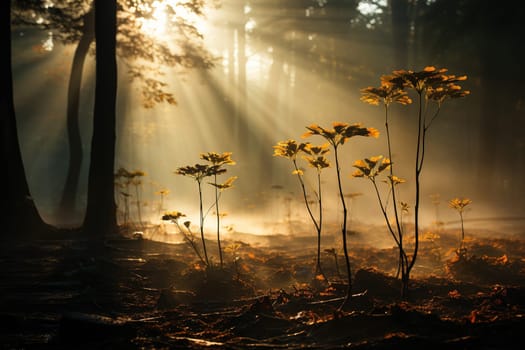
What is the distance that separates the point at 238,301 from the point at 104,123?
616 cm

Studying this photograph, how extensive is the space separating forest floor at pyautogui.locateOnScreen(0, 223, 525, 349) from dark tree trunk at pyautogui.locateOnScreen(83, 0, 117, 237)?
1000 mm

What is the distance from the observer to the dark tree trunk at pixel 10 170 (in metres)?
8.08

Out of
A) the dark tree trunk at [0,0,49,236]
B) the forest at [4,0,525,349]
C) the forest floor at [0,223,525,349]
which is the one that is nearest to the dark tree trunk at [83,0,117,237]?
the forest at [4,0,525,349]

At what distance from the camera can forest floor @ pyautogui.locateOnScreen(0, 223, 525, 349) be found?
134 inches

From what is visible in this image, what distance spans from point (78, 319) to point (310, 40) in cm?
3571

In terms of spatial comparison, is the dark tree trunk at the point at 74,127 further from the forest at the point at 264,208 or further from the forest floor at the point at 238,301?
the forest floor at the point at 238,301

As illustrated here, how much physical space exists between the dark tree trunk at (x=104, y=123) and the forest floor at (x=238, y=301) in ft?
3.28

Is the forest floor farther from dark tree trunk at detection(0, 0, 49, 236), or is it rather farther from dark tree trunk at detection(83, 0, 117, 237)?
dark tree trunk at detection(83, 0, 117, 237)

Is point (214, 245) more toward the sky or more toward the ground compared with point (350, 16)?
more toward the ground

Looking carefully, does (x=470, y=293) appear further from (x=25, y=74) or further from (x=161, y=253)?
(x=25, y=74)

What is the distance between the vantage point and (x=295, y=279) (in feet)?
21.1

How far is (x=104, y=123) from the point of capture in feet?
31.2

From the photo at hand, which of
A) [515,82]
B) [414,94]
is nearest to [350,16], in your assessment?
[414,94]

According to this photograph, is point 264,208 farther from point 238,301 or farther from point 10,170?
point 238,301
